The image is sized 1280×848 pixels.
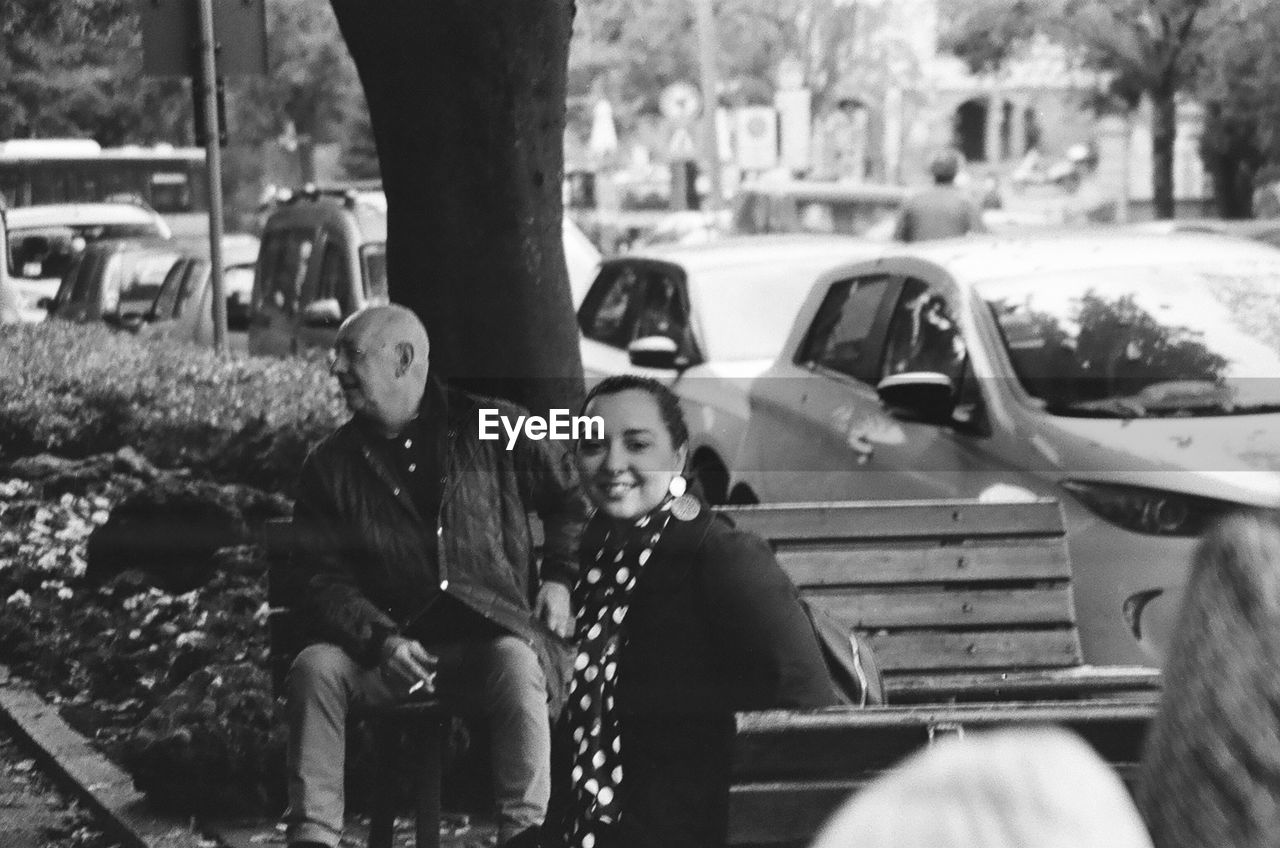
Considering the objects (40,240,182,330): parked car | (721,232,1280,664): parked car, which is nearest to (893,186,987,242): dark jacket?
(721,232,1280,664): parked car

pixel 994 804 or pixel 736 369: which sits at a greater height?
pixel 994 804

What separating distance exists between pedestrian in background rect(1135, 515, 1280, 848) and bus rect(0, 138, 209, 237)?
74.1ft

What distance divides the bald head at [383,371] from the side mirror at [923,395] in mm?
2251

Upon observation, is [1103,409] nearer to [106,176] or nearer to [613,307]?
[613,307]

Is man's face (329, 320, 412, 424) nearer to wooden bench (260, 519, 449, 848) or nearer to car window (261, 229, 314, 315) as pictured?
wooden bench (260, 519, 449, 848)

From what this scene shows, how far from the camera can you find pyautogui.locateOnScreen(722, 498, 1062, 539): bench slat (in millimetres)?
5543

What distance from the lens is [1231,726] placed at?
159 cm

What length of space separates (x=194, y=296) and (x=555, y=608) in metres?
12.8

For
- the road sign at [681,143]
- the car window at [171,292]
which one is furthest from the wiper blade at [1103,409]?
the road sign at [681,143]

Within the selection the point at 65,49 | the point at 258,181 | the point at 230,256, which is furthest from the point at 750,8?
the point at 65,49

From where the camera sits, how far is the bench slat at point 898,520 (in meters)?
5.54

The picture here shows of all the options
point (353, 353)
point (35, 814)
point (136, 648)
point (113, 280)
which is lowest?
point (35, 814)

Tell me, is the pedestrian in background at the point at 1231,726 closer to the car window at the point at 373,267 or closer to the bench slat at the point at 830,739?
the bench slat at the point at 830,739

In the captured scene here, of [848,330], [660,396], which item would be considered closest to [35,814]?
[660,396]
